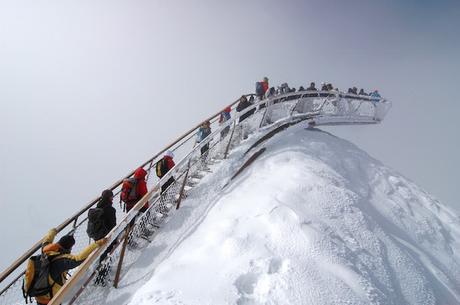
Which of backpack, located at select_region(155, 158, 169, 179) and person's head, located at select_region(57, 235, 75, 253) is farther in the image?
backpack, located at select_region(155, 158, 169, 179)

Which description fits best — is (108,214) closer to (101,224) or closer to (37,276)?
(101,224)

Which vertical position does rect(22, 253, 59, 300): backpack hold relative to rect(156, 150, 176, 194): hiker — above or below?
below

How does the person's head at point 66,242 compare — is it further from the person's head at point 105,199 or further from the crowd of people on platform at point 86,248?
the person's head at point 105,199

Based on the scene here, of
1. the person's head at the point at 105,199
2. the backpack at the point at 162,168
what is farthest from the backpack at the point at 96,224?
the backpack at the point at 162,168

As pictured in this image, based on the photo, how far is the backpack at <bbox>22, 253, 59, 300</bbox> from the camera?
5094mm

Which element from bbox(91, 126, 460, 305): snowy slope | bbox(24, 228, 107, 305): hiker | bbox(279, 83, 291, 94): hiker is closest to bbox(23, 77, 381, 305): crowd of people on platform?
bbox(24, 228, 107, 305): hiker

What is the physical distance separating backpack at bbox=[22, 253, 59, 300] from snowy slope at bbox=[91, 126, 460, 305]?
1234 mm

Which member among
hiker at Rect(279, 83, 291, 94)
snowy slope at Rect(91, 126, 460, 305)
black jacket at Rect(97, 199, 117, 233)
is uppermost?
hiker at Rect(279, 83, 291, 94)

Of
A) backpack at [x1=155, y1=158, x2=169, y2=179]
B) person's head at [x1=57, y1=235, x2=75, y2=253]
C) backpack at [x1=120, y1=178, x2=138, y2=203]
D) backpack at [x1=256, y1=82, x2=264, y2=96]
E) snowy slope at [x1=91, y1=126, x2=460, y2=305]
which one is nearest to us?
snowy slope at [x1=91, y1=126, x2=460, y2=305]

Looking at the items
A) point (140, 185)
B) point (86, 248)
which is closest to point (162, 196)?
point (140, 185)

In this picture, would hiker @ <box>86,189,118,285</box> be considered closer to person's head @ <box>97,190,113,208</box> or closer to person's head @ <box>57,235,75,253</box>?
person's head @ <box>97,190,113,208</box>

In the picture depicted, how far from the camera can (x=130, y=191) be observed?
24.8ft

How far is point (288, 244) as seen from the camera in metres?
5.66

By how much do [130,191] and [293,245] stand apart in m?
4.09
